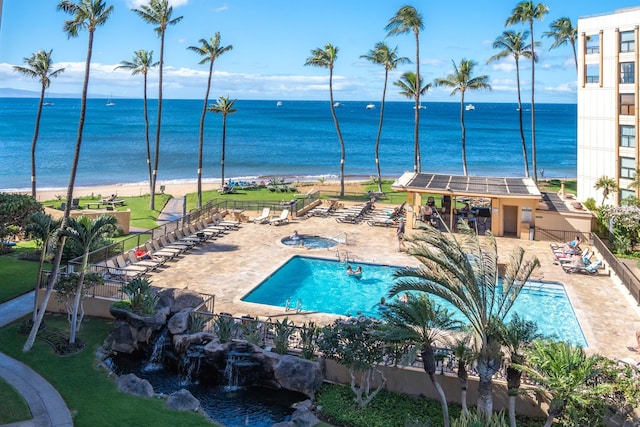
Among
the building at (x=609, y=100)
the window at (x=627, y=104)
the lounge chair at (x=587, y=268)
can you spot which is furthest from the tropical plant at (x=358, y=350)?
the window at (x=627, y=104)

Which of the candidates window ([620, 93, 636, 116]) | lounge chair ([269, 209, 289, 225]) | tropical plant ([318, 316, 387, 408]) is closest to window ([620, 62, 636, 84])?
window ([620, 93, 636, 116])

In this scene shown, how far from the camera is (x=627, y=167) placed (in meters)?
33.1

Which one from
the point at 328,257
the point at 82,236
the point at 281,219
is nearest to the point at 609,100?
the point at 328,257

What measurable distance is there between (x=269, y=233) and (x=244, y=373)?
15.4 metres

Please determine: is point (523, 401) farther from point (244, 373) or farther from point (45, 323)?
point (45, 323)

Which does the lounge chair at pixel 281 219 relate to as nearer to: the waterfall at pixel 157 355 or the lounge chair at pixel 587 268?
the waterfall at pixel 157 355

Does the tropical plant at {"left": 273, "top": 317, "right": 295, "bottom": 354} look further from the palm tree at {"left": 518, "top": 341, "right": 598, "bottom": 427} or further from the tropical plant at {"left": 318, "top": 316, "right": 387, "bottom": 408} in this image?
the palm tree at {"left": 518, "top": 341, "right": 598, "bottom": 427}

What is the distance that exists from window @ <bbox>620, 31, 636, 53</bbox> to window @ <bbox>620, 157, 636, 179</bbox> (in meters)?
6.82

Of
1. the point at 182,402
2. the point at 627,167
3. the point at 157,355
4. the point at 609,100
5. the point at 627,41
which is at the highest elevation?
the point at 627,41

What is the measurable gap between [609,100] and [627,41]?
3.69 meters

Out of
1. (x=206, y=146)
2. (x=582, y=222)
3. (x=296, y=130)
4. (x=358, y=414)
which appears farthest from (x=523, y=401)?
(x=296, y=130)

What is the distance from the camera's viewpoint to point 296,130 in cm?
14588

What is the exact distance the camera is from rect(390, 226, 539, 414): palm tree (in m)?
11.4

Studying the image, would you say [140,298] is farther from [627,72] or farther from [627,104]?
[627,72]
